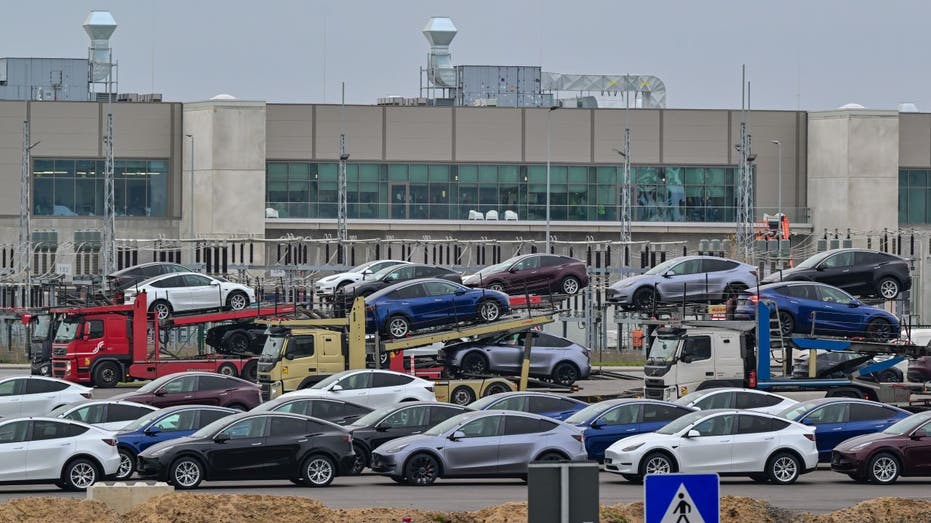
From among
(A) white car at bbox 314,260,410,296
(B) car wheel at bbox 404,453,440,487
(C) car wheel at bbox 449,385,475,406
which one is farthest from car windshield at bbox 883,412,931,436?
(A) white car at bbox 314,260,410,296

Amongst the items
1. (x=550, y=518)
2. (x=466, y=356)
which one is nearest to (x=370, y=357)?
(x=466, y=356)

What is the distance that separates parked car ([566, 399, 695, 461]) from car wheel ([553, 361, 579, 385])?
1250 cm

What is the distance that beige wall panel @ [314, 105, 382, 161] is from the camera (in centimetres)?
8269

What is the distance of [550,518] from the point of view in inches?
424

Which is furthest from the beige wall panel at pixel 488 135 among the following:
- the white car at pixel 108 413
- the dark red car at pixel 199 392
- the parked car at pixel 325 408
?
the white car at pixel 108 413

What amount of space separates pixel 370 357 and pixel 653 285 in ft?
23.5

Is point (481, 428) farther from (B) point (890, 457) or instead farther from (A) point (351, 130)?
(A) point (351, 130)

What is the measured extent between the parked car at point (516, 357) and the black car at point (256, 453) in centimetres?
1430

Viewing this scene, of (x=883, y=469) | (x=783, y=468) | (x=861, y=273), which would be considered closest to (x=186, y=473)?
(x=783, y=468)

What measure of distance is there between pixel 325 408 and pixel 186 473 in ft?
16.6

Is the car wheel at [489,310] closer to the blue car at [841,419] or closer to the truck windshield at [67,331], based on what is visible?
the truck windshield at [67,331]

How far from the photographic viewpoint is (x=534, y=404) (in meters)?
30.7

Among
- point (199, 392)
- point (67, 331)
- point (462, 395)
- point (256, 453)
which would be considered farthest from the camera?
point (67, 331)

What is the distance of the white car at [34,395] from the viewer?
34969 mm
